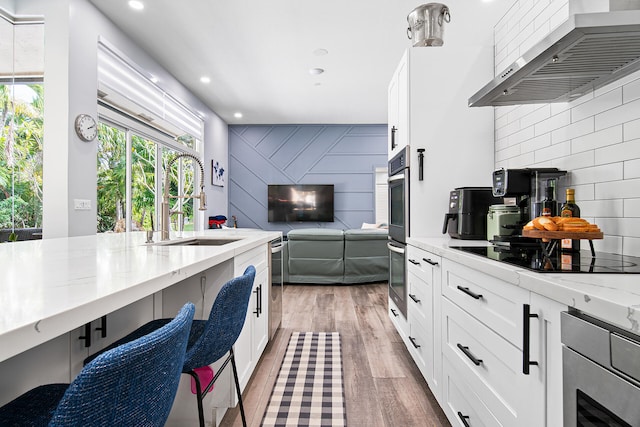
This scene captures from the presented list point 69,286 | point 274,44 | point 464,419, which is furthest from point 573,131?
point 274,44

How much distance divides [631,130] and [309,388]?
1.95 m

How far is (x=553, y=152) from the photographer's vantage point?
175 cm

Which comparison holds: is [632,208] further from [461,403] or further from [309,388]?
[309,388]

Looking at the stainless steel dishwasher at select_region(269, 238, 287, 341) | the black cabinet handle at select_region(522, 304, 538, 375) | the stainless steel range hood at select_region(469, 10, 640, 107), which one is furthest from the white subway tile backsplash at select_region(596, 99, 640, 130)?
the stainless steel dishwasher at select_region(269, 238, 287, 341)

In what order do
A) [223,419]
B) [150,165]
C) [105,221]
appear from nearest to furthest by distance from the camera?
[223,419], [105,221], [150,165]

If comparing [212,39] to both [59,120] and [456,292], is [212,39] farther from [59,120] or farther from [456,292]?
[456,292]

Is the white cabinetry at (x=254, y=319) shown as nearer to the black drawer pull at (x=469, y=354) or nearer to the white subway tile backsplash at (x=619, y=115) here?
the black drawer pull at (x=469, y=354)

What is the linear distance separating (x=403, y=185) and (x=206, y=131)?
487 cm

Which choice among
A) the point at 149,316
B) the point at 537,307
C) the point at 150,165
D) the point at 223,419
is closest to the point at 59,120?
the point at 150,165

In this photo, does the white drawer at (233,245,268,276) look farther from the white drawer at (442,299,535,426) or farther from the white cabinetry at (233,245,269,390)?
the white drawer at (442,299,535,426)

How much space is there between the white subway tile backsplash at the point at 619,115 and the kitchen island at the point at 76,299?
65.7 inches

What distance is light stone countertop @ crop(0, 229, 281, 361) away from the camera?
51 centimetres

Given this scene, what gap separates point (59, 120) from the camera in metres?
2.91

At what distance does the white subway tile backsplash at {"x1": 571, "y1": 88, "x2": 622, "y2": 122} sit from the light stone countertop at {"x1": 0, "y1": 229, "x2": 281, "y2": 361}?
1705 mm
